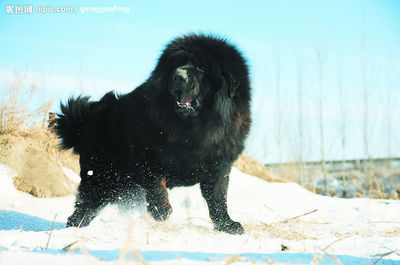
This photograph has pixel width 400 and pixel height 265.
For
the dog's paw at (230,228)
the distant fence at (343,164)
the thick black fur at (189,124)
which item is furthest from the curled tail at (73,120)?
the distant fence at (343,164)

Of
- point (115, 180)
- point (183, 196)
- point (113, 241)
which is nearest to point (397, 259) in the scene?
point (113, 241)

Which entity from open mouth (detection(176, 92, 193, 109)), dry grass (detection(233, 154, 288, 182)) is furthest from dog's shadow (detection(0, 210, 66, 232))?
dry grass (detection(233, 154, 288, 182))

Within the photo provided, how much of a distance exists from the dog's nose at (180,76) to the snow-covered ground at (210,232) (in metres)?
1.09

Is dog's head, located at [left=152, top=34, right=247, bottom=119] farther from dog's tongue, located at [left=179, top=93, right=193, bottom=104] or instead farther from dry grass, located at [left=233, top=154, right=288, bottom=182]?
dry grass, located at [left=233, top=154, right=288, bottom=182]

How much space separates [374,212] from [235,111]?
2861mm

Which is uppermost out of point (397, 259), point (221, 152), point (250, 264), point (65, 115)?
point (65, 115)

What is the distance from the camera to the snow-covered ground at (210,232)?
146cm

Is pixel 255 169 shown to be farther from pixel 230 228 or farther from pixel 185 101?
pixel 185 101

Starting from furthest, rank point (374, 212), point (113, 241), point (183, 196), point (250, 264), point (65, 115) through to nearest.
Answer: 1. point (183, 196)
2. point (374, 212)
3. point (65, 115)
4. point (113, 241)
5. point (250, 264)

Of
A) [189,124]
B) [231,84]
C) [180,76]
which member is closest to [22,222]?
[189,124]

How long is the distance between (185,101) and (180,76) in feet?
0.88

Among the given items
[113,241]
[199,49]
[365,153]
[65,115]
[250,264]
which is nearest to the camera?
[250,264]

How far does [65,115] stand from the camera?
3938 millimetres

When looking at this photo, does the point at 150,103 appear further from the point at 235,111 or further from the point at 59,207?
the point at 59,207
